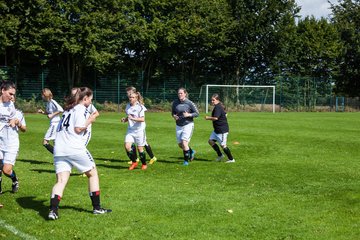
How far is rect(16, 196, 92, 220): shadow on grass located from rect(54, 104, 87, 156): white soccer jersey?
102 centimetres

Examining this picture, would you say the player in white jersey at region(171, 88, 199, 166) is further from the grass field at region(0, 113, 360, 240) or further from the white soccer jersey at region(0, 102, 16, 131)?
the white soccer jersey at region(0, 102, 16, 131)

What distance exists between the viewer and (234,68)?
54.7 metres

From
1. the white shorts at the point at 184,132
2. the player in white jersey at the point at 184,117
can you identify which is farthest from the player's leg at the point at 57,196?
the white shorts at the point at 184,132

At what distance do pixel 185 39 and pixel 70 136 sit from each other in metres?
42.7

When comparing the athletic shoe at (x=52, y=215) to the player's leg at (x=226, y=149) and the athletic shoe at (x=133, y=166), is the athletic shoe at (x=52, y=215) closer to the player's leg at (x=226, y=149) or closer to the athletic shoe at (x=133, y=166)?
the athletic shoe at (x=133, y=166)

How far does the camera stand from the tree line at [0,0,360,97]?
134 feet

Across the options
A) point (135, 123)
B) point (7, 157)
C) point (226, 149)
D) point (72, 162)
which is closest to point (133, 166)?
point (135, 123)

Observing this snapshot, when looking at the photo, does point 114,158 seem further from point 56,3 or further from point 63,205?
point 56,3

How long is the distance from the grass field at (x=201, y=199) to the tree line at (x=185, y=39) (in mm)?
28069

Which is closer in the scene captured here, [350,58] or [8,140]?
[8,140]

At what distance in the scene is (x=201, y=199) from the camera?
327 inches

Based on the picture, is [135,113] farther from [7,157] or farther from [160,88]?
[160,88]

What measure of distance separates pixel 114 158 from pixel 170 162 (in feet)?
5.79

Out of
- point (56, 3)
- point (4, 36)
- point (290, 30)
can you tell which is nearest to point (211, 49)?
point (290, 30)
